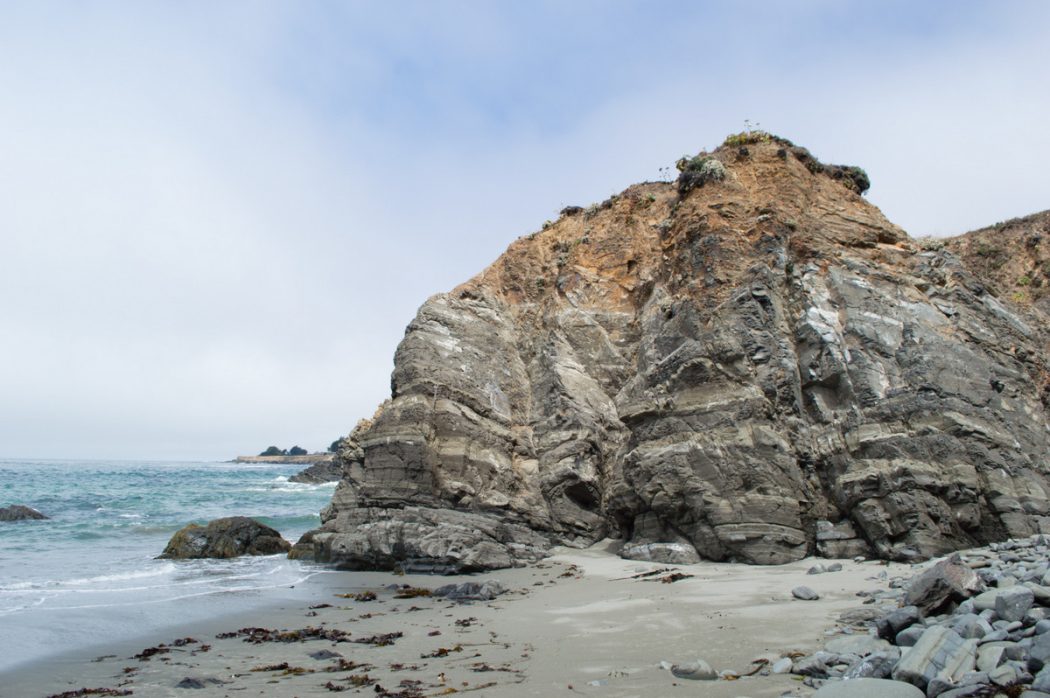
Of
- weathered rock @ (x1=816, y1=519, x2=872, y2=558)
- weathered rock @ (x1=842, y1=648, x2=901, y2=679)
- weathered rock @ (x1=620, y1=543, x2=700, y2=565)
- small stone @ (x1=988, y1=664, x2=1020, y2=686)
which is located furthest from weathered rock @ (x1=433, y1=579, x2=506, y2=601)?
small stone @ (x1=988, y1=664, x2=1020, y2=686)

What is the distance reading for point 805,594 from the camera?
8.11 metres

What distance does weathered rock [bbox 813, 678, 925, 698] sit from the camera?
13.4ft

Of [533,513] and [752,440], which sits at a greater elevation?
[752,440]

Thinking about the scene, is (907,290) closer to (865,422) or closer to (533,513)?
(865,422)

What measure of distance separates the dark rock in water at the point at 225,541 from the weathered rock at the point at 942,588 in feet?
50.0

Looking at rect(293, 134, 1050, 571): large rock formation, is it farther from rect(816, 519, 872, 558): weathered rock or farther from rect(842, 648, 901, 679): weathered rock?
rect(842, 648, 901, 679): weathered rock

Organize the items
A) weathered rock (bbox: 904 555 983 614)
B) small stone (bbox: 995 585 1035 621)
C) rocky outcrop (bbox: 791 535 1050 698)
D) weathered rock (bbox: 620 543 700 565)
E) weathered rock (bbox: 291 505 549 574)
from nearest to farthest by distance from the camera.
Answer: rocky outcrop (bbox: 791 535 1050 698) < small stone (bbox: 995 585 1035 621) < weathered rock (bbox: 904 555 983 614) < weathered rock (bbox: 620 543 700 565) < weathered rock (bbox: 291 505 549 574)

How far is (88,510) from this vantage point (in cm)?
3036

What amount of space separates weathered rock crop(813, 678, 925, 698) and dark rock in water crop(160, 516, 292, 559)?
1567cm

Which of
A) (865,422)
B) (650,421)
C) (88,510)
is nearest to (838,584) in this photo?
(865,422)

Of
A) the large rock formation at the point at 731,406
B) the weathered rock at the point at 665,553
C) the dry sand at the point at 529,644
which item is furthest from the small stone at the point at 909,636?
the weathered rock at the point at 665,553

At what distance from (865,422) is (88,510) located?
3167cm

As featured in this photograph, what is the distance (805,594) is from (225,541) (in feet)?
46.4

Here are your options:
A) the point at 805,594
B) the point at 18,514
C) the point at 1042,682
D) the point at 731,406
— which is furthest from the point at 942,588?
the point at 18,514
